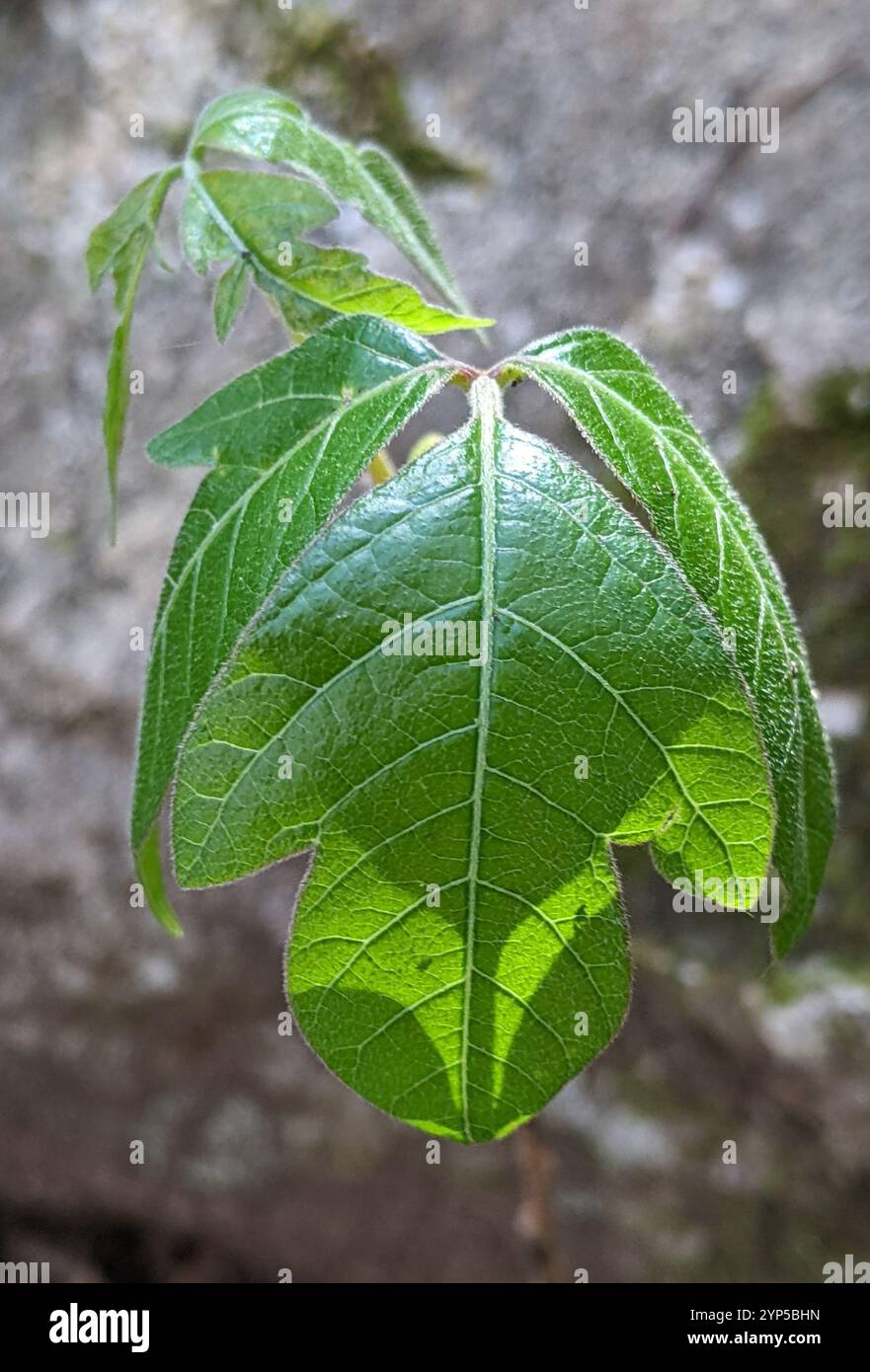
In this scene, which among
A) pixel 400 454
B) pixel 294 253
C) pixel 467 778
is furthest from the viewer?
pixel 400 454

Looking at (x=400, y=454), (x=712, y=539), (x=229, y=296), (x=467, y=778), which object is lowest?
(x=467, y=778)

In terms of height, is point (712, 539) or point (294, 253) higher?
point (294, 253)

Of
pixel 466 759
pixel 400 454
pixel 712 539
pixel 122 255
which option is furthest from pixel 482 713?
pixel 400 454

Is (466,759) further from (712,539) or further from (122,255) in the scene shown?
(122,255)

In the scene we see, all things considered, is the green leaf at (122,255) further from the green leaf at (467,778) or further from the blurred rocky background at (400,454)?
the blurred rocky background at (400,454)

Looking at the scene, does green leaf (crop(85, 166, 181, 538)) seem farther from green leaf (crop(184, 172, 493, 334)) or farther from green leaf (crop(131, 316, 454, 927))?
green leaf (crop(131, 316, 454, 927))

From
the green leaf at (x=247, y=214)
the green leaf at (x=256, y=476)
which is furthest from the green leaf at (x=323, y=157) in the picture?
the green leaf at (x=256, y=476)
